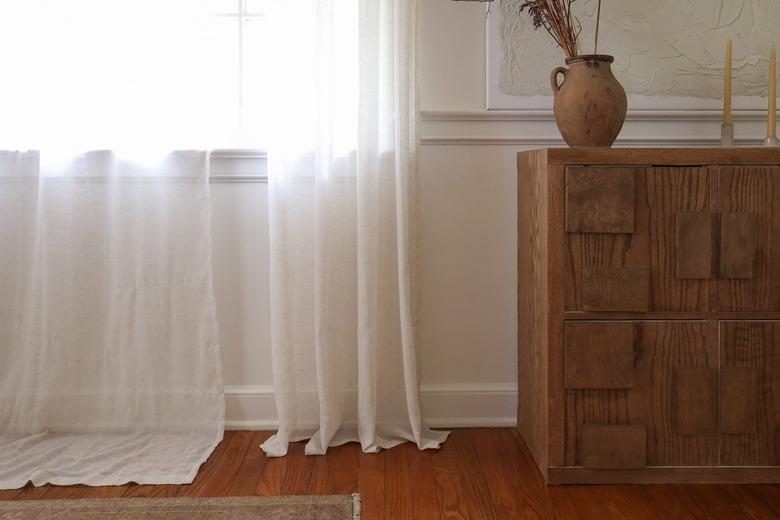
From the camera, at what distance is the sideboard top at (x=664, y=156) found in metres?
1.93

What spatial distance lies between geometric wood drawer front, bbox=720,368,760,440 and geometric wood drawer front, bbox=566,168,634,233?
17.0 inches

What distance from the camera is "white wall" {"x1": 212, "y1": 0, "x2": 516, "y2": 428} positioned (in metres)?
2.42

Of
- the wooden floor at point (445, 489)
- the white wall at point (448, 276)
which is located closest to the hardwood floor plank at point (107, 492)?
the wooden floor at point (445, 489)

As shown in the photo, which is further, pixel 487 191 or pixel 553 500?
pixel 487 191

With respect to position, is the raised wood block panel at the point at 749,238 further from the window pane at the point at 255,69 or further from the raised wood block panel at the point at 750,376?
the window pane at the point at 255,69

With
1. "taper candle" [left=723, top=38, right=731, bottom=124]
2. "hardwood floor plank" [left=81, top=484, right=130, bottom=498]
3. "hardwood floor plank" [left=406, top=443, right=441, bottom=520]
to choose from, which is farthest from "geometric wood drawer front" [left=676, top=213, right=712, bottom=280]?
"hardwood floor plank" [left=81, top=484, right=130, bottom=498]

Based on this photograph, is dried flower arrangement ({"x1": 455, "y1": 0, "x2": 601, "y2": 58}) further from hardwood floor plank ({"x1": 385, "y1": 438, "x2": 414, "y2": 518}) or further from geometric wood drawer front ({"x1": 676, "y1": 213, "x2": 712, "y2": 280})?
hardwood floor plank ({"x1": 385, "y1": 438, "x2": 414, "y2": 518})

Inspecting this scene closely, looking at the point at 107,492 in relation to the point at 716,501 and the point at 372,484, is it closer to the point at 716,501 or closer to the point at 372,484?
the point at 372,484

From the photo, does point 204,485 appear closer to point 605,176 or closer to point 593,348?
point 593,348

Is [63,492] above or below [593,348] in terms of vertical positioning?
below

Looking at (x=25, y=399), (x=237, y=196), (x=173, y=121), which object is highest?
(x=173, y=121)

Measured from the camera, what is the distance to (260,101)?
95.0 inches

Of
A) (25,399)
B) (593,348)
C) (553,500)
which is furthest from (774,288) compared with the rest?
(25,399)

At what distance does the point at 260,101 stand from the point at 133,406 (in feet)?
3.15
